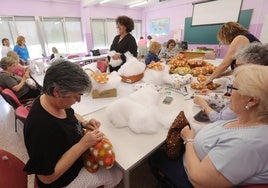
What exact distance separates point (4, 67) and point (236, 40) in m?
3.07

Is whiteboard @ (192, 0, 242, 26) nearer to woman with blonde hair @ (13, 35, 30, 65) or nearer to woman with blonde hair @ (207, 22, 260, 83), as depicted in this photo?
woman with blonde hair @ (207, 22, 260, 83)

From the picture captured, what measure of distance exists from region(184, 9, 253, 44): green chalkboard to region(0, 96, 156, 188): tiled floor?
6003 mm

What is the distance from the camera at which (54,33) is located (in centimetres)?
642

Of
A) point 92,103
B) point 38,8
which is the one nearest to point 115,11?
point 38,8

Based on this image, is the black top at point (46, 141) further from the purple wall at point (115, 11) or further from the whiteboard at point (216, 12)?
the whiteboard at point (216, 12)

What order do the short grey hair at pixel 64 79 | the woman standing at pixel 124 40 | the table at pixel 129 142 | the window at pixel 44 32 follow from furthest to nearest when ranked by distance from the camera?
the window at pixel 44 32, the woman standing at pixel 124 40, the table at pixel 129 142, the short grey hair at pixel 64 79

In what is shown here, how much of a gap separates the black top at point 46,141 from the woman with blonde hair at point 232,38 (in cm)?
159

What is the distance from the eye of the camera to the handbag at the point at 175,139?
0.98 metres

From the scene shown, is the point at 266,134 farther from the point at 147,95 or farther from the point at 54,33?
the point at 54,33

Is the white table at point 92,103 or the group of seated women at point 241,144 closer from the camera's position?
the group of seated women at point 241,144

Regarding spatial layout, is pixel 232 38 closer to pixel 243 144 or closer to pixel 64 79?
pixel 243 144

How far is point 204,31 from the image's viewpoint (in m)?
6.31

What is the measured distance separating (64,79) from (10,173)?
565mm

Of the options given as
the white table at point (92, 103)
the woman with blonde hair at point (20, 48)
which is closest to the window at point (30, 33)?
the woman with blonde hair at point (20, 48)
